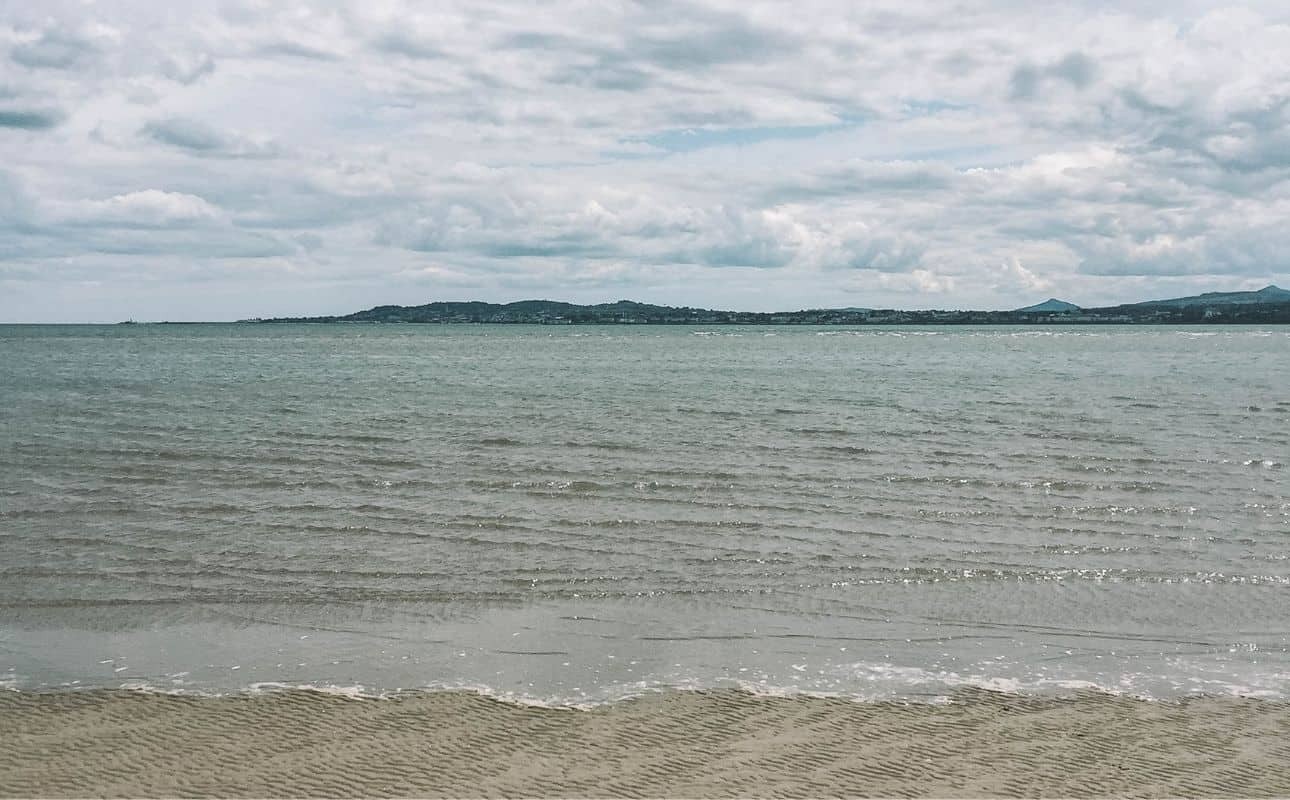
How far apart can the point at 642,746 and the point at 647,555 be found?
655cm

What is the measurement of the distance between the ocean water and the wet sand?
52cm

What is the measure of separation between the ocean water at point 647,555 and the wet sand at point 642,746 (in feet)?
1.71

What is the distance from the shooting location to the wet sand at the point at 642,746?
7512mm

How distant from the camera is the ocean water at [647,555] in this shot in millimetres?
10250

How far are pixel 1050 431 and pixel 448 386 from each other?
30.4 metres

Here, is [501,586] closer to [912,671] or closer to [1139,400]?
[912,671]

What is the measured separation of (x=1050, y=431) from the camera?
29.1 meters

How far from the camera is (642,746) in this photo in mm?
8188

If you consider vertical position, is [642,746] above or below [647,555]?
below

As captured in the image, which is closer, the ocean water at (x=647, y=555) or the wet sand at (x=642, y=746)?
the wet sand at (x=642, y=746)

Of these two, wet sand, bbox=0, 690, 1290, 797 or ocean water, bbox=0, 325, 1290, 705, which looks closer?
wet sand, bbox=0, 690, 1290, 797

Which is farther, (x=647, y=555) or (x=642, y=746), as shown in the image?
(x=647, y=555)

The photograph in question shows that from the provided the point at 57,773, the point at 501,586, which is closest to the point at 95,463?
the point at 501,586

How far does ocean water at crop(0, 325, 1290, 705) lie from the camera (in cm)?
1025
